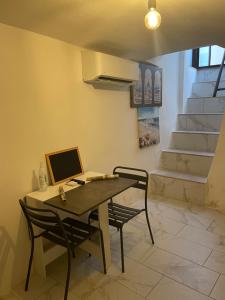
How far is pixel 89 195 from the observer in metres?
1.64

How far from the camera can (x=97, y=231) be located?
168cm

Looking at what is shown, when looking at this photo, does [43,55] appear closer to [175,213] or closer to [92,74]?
[92,74]

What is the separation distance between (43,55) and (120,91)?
101 cm

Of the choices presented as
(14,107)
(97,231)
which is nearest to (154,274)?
(97,231)

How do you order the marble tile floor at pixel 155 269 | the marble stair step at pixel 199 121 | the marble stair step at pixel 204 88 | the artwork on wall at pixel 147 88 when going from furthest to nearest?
the marble stair step at pixel 204 88 < the marble stair step at pixel 199 121 < the artwork on wall at pixel 147 88 < the marble tile floor at pixel 155 269

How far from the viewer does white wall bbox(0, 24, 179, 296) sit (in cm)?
156

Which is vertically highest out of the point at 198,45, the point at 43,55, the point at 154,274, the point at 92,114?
the point at 198,45

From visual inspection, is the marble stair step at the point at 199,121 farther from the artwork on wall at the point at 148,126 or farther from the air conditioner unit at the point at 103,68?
the air conditioner unit at the point at 103,68

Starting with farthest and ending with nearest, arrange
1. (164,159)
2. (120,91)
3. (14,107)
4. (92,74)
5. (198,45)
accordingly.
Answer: (164,159)
(120,91)
(198,45)
(92,74)
(14,107)

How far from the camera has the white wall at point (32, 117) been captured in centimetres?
156

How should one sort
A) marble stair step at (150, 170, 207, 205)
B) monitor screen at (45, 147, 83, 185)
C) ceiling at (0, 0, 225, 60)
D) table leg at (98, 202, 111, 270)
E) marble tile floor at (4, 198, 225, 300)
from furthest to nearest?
1. marble stair step at (150, 170, 207, 205)
2. monitor screen at (45, 147, 83, 185)
3. table leg at (98, 202, 111, 270)
4. marble tile floor at (4, 198, 225, 300)
5. ceiling at (0, 0, 225, 60)

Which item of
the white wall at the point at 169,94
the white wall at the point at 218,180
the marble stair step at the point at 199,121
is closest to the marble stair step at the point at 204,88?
the white wall at the point at 169,94

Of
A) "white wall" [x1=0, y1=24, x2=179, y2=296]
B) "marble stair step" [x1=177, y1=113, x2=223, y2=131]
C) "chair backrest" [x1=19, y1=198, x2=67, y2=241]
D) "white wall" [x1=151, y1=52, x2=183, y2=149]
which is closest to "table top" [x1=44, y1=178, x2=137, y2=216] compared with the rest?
"chair backrest" [x1=19, y1=198, x2=67, y2=241]

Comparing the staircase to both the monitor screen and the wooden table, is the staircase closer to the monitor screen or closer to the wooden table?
the wooden table
